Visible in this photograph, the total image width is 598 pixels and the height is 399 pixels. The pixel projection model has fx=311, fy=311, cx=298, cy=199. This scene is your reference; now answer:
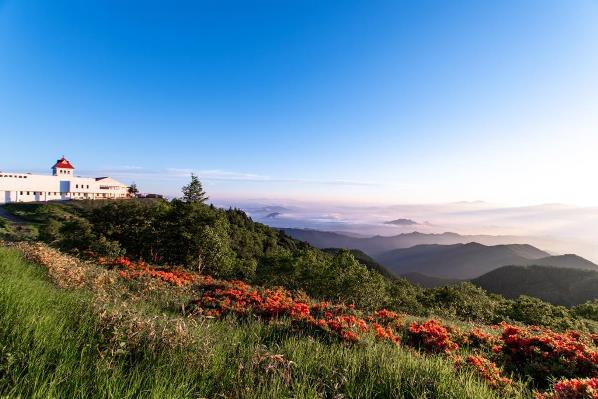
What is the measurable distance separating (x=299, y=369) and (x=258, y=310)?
4.91 metres

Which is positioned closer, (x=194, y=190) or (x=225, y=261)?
(x=225, y=261)

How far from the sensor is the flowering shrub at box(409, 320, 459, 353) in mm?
7055

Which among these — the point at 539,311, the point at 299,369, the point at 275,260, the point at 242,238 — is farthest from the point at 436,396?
the point at 242,238

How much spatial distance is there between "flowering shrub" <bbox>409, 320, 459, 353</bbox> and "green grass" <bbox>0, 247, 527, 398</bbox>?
2.58 meters

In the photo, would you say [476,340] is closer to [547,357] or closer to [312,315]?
[547,357]

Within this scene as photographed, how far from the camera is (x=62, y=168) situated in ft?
266

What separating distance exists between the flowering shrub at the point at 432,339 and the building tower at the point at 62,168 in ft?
318

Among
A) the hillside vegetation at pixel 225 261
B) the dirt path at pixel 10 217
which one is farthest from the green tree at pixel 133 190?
the hillside vegetation at pixel 225 261

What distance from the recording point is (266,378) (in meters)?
3.50

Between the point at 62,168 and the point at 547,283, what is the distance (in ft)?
559

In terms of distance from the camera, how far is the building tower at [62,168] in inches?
3155

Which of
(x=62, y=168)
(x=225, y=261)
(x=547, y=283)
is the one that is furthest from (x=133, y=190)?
(x=547, y=283)

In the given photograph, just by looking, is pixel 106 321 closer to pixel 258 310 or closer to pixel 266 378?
pixel 266 378

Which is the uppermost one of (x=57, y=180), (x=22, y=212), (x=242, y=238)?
(x=57, y=180)
